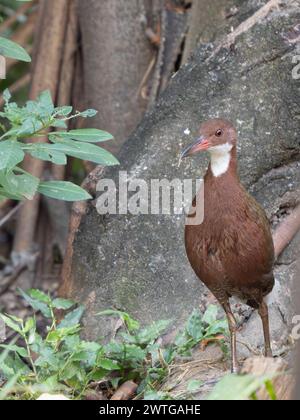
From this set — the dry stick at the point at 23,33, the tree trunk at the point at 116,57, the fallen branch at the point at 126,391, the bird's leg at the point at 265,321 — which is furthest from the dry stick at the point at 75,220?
the dry stick at the point at 23,33

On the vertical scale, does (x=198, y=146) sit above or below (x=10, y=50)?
below

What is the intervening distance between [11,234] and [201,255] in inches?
148

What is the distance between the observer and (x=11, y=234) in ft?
25.2

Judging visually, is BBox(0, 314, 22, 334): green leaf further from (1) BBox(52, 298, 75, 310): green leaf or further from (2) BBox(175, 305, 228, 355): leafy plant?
(2) BBox(175, 305, 228, 355): leafy plant

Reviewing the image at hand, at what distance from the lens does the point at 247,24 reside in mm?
5051

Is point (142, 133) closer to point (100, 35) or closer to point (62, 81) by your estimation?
point (100, 35)

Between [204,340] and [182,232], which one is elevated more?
[182,232]

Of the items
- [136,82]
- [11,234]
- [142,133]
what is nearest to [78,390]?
[142,133]

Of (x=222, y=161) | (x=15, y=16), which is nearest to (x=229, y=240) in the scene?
(x=222, y=161)

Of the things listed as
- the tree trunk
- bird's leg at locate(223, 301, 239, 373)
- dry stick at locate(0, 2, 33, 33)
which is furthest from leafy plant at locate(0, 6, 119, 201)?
dry stick at locate(0, 2, 33, 33)

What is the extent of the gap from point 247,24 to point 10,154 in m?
1.95

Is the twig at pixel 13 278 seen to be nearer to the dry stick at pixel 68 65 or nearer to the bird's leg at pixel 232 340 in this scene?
the dry stick at pixel 68 65

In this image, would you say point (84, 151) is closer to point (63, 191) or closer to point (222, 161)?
point (63, 191)
